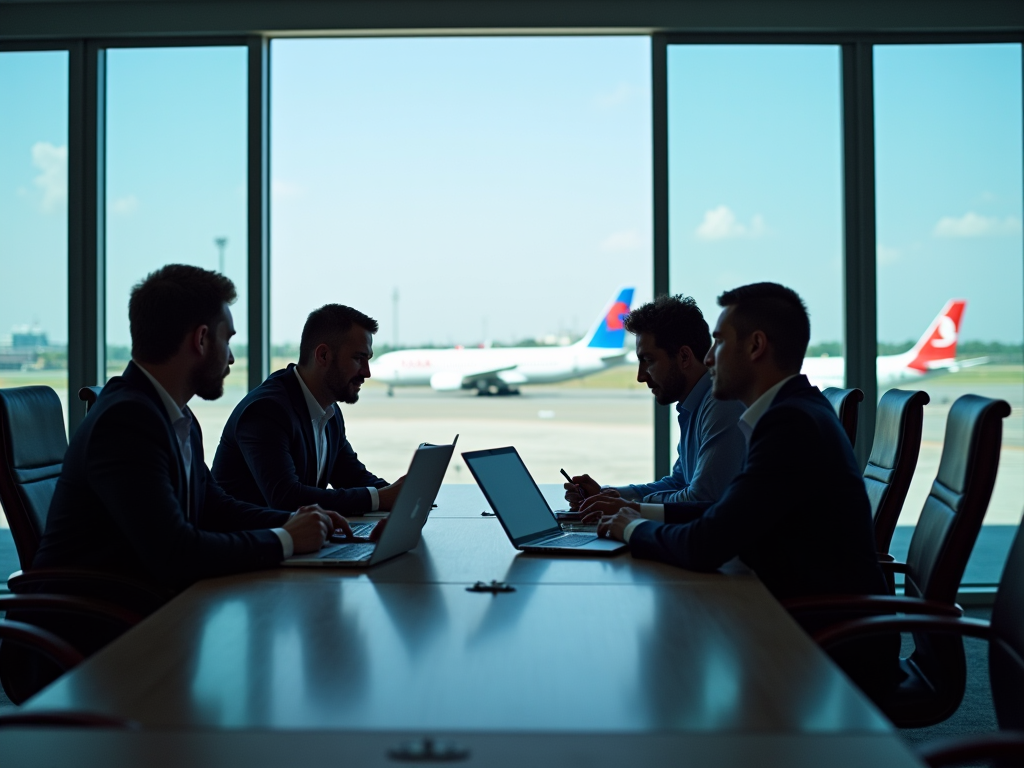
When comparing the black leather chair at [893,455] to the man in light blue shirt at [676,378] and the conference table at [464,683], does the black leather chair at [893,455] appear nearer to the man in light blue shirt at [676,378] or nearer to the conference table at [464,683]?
the man in light blue shirt at [676,378]

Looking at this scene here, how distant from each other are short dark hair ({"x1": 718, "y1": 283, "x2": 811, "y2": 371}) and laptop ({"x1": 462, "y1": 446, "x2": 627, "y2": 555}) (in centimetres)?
59

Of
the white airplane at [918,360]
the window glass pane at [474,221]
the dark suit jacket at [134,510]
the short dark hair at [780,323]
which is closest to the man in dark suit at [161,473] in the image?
the dark suit jacket at [134,510]

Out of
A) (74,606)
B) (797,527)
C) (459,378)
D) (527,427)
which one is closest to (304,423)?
(74,606)

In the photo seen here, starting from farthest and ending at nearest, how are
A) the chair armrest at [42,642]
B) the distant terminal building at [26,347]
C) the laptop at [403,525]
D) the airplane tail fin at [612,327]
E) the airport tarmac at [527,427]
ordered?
the airplane tail fin at [612,327], the airport tarmac at [527,427], the distant terminal building at [26,347], the laptop at [403,525], the chair armrest at [42,642]

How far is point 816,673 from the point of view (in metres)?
1.24

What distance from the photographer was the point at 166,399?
218 cm

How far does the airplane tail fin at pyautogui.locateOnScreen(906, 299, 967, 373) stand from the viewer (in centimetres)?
474

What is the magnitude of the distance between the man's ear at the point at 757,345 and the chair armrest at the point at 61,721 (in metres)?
1.65

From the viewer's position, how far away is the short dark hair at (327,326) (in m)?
3.25

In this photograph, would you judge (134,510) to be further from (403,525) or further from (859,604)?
(859,604)

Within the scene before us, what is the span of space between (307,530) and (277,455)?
32.9 inches

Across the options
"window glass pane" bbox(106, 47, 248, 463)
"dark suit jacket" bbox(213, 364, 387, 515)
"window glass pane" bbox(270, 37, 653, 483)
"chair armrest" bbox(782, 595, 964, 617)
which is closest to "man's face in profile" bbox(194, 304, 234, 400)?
"dark suit jacket" bbox(213, 364, 387, 515)

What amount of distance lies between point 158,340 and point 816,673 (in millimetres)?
1586

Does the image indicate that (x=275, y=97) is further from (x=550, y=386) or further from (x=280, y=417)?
(x=550, y=386)
